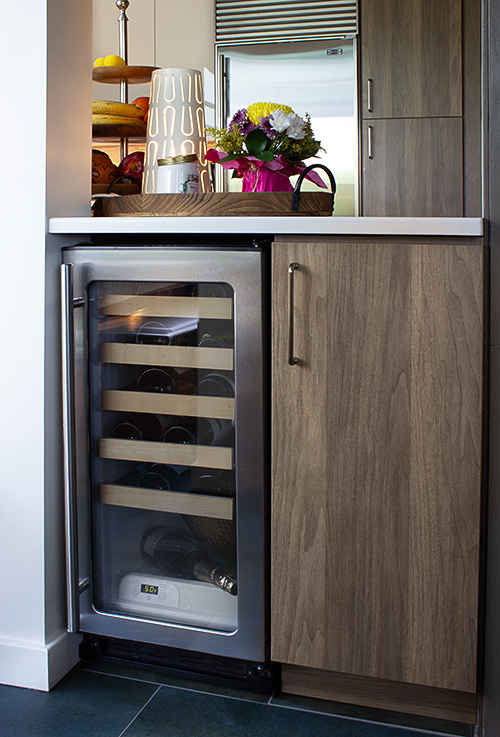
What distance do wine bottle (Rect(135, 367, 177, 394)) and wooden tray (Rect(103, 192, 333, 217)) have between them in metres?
0.35

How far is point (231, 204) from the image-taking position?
1.45m

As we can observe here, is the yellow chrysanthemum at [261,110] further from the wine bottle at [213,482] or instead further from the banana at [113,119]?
the wine bottle at [213,482]

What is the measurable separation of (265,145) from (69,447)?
794 millimetres

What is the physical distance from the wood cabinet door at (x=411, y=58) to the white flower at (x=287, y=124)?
2.14 meters

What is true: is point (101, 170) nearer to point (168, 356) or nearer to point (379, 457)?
point (168, 356)

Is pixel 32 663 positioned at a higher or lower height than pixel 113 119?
lower

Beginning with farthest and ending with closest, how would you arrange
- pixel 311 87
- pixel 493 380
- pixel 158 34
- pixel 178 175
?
pixel 311 87, pixel 158 34, pixel 178 175, pixel 493 380

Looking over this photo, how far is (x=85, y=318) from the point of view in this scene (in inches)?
57.2

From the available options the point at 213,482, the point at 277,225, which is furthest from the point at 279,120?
the point at 213,482

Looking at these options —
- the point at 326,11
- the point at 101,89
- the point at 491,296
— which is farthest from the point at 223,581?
the point at 326,11

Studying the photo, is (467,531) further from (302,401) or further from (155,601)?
(155,601)

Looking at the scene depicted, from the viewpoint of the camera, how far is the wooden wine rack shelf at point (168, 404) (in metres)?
1.43

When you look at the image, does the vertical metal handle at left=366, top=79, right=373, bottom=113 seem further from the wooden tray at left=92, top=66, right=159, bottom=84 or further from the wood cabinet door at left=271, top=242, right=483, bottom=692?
the wood cabinet door at left=271, top=242, right=483, bottom=692

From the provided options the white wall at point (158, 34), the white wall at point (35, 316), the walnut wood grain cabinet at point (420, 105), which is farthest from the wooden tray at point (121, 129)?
the walnut wood grain cabinet at point (420, 105)
